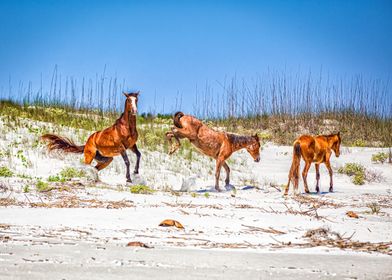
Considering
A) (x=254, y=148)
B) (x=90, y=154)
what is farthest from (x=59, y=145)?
(x=254, y=148)

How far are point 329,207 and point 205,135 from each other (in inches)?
139

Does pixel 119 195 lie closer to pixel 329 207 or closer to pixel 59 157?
pixel 329 207

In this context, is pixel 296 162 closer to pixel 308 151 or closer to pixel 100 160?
pixel 308 151

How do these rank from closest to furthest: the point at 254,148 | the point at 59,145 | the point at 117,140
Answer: the point at 117,140, the point at 59,145, the point at 254,148

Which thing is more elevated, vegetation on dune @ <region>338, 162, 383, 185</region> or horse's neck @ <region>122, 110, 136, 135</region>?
horse's neck @ <region>122, 110, 136, 135</region>

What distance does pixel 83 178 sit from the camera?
1048 centimetres

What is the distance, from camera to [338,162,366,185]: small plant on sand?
44.2ft

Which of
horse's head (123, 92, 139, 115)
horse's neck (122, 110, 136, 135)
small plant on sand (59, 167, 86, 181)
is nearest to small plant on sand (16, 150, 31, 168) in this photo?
small plant on sand (59, 167, 86, 181)

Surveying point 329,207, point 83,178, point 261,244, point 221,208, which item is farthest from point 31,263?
point 83,178

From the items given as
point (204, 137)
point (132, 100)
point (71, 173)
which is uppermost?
point (132, 100)

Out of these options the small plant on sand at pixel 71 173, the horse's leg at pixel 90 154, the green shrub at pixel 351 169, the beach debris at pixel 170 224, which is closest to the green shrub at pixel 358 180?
the green shrub at pixel 351 169

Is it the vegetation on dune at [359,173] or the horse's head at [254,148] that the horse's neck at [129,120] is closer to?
the horse's head at [254,148]

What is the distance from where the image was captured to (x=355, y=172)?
14.0 m

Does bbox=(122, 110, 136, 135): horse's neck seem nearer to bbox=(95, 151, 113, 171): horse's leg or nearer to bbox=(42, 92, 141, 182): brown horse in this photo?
bbox=(42, 92, 141, 182): brown horse
